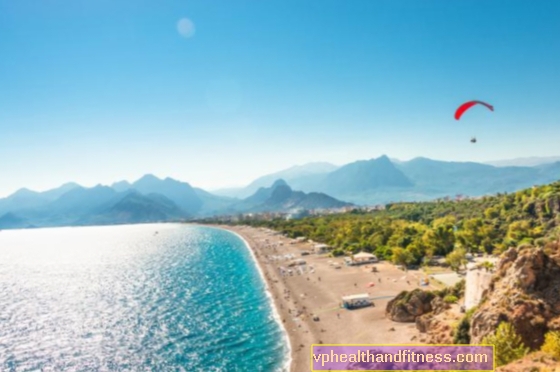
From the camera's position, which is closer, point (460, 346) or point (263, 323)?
point (460, 346)

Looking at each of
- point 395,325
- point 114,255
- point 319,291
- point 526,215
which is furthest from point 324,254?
point 114,255

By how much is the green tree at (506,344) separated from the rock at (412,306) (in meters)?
16.6

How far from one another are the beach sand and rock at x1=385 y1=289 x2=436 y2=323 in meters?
1.05

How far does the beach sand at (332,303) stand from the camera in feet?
126

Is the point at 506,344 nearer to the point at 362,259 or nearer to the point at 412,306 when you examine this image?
the point at 412,306

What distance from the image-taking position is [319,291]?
197 ft

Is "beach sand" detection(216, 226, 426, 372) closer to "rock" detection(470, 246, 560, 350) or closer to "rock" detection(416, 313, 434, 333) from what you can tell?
"rock" detection(416, 313, 434, 333)

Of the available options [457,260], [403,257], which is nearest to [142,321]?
[403,257]

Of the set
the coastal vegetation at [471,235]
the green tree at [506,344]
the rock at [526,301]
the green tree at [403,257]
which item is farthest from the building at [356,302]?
the green tree at [506,344]

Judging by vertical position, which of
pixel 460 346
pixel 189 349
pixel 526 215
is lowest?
pixel 189 349

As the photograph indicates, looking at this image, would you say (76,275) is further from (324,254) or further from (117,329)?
(324,254)

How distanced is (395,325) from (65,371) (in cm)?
3418

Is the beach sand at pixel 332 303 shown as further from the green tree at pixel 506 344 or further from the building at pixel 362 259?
the green tree at pixel 506 344

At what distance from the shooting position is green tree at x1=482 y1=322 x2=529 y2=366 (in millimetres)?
23141
